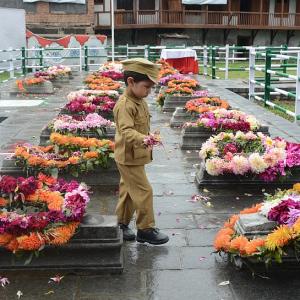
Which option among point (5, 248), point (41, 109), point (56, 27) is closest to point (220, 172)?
point (5, 248)

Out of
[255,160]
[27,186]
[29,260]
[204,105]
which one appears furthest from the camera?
[204,105]

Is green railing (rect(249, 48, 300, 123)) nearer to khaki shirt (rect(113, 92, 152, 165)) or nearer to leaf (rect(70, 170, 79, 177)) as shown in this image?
leaf (rect(70, 170, 79, 177))

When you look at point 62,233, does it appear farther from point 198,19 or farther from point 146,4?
point 146,4

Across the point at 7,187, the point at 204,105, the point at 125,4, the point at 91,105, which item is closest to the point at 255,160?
the point at 7,187

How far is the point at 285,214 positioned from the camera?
12.8 ft

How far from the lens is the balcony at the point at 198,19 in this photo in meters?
37.2

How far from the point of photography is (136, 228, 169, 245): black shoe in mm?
4477

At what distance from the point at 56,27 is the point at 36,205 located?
3235cm

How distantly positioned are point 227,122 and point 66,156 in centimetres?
253

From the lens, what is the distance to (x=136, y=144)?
4176 millimetres

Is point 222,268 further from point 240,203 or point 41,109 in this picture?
point 41,109

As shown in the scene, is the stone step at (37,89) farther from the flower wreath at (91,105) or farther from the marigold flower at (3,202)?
the marigold flower at (3,202)

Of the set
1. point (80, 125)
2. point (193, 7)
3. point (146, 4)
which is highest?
point (146, 4)

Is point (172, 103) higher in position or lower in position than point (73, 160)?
lower
